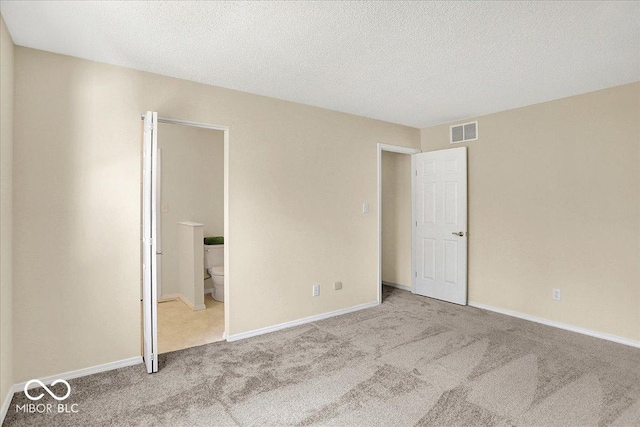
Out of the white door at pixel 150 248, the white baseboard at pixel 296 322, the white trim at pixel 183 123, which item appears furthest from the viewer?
the white baseboard at pixel 296 322

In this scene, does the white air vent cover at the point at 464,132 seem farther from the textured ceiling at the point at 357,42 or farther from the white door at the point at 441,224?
the textured ceiling at the point at 357,42

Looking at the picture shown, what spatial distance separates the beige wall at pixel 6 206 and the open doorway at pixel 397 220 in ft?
13.5

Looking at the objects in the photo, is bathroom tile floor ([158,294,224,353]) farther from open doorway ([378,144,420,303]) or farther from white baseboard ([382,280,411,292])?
white baseboard ([382,280,411,292])

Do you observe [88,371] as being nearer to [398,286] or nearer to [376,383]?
[376,383]

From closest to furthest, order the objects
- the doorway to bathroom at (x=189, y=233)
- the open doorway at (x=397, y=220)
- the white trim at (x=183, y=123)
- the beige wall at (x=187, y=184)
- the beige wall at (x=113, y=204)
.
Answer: the beige wall at (x=113, y=204), the white trim at (x=183, y=123), the doorway to bathroom at (x=189, y=233), the beige wall at (x=187, y=184), the open doorway at (x=397, y=220)

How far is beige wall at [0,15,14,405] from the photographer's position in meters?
2.15

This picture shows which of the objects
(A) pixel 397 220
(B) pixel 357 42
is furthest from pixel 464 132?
(B) pixel 357 42

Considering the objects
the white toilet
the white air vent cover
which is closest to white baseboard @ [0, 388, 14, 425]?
the white toilet

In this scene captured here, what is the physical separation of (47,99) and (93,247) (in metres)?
1.14

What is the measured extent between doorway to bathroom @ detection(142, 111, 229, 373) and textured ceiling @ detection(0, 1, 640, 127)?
1.44 meters

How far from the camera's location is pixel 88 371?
106 inches

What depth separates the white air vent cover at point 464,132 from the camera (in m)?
4.50

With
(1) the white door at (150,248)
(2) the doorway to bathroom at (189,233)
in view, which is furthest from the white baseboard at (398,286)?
(1) the white door at (150,248)

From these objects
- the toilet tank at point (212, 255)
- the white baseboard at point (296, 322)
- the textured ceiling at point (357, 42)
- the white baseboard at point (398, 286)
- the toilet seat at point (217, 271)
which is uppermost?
the textured ceiling at point (357, 42)
